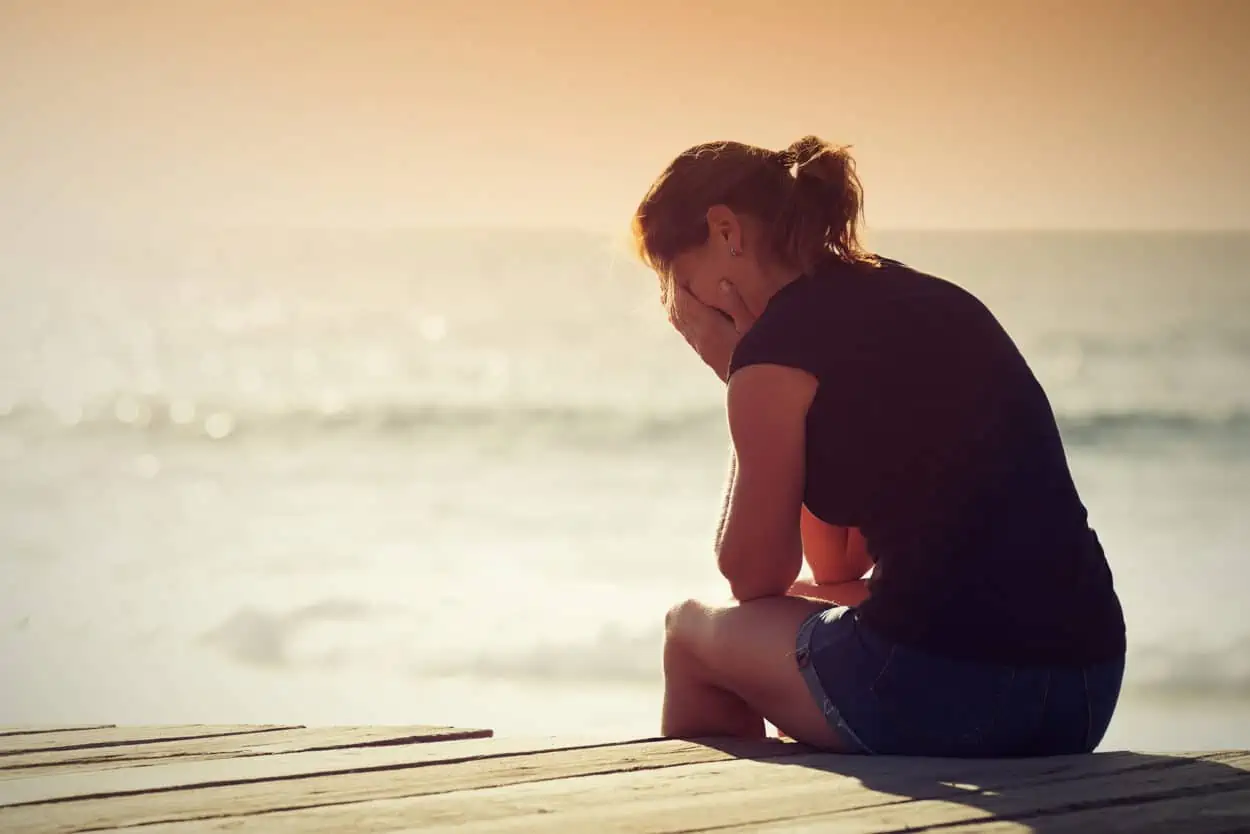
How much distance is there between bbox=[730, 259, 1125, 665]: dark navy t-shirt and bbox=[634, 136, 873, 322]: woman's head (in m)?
0.16

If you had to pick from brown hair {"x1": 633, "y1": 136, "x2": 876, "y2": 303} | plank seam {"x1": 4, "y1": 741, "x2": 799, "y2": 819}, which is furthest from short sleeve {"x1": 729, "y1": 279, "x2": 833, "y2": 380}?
plank seam {"x1": 4, "y1": 741, "x2": 799, "y2": 819}

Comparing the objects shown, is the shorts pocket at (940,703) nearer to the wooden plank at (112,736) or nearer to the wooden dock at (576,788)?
the wooden dock at (576,788)

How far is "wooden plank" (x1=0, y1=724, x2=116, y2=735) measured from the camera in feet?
9.16

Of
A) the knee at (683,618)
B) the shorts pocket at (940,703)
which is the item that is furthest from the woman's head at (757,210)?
the shorts pocket at (940,703)

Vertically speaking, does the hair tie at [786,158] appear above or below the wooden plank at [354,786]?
above

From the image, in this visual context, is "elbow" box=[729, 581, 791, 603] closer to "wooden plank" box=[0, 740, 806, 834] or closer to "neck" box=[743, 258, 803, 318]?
"wooden plank" box=[0, 740, 806, 834]

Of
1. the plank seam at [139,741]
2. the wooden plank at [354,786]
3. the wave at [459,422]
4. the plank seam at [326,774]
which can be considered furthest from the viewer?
the wave at [459,422]

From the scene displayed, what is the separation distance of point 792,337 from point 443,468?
44.2 ft

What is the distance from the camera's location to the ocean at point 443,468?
23.5ft

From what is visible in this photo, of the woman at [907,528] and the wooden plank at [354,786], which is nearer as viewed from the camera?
the wooden plank at [354,786]

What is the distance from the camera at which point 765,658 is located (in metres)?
2.53

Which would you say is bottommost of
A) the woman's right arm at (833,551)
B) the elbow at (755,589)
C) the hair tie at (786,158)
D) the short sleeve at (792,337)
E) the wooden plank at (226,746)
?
the wooden plank at (226,746)

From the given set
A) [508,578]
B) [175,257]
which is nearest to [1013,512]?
[508,578]

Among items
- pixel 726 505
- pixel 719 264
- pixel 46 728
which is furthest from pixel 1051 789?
pixel 46 728
